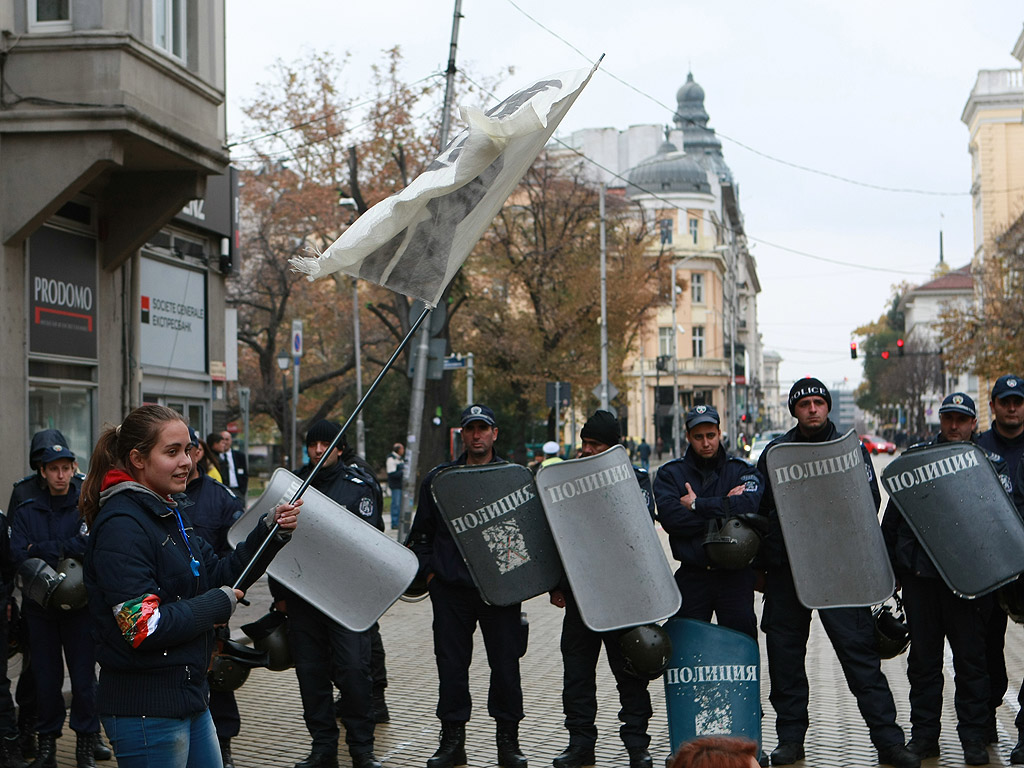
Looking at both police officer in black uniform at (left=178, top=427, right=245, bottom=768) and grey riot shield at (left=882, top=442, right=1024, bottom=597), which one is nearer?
grey riot shield at (left=882, top=442, right=1024, bottom=597)

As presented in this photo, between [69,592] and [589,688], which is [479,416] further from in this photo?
[69,592]

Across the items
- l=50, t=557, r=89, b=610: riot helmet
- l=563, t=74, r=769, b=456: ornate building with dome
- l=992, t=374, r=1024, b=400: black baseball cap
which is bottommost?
l=50, t=557, r=89, b=610: riot helmet

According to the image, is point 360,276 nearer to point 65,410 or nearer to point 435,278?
point 435,278

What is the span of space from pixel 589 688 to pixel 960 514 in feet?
6.59

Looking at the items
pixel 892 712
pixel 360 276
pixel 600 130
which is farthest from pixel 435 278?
pixel 600 130

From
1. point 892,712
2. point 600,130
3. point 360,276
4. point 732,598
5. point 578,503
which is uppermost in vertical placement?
point 600,130

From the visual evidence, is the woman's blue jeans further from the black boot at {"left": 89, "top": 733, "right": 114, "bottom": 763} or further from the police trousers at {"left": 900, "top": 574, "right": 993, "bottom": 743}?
the police trousers at {"left": 900, "top": 574, "right": 993, "bottom": 743}

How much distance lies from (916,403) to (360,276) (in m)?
98.6

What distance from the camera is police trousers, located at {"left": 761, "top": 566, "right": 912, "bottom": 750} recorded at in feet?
20.7

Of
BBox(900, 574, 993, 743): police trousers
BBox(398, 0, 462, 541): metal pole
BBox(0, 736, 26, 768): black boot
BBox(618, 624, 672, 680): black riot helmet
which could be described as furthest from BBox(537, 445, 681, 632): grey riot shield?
BBox(398, 0, 462, 541): metal pole

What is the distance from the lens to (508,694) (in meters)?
6.44

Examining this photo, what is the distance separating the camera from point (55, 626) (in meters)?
6.62

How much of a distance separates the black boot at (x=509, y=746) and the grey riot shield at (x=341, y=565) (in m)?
0.85

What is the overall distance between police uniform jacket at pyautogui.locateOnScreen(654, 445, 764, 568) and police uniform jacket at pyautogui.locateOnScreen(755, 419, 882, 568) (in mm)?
109
